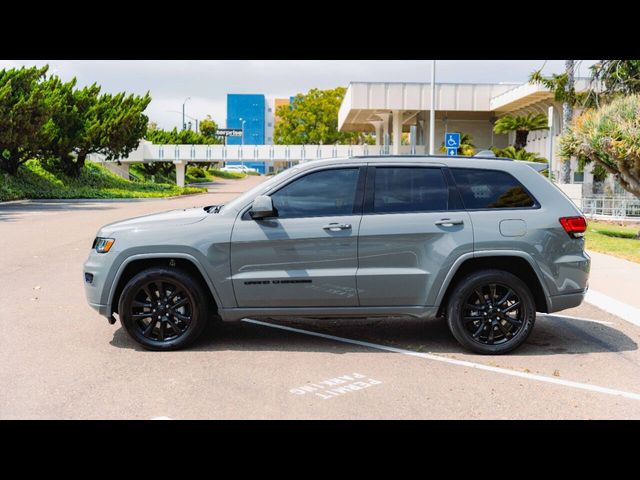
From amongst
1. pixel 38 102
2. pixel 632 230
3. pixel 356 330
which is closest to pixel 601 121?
pixel 632 230

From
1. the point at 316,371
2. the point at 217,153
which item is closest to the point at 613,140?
the point at 316,371

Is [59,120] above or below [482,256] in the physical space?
above

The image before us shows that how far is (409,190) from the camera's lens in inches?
266

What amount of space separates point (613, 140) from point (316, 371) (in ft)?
50.2

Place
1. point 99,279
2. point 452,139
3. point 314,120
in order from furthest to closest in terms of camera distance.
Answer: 1. point 314,120
2. point 452,139
3. point 99,279

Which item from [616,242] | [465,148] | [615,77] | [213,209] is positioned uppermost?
[615,77]

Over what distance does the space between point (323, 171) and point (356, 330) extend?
6.20 ft

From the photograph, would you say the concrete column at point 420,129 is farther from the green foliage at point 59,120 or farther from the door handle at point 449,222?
the door handle at point 449,222

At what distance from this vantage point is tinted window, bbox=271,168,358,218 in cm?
670

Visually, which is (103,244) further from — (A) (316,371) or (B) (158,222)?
(A) (316,371)

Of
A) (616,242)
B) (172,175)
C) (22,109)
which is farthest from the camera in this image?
(172,175)

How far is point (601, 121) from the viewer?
19.6 metres
